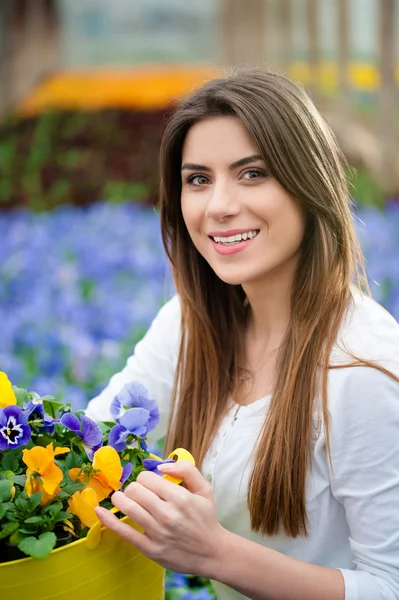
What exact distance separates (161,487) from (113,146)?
6.80m

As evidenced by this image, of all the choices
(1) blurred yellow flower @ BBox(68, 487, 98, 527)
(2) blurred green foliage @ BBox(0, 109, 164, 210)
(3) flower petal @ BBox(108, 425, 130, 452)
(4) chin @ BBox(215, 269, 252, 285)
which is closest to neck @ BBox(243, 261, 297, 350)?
(4) chin @ BBox(215, 269, 252, 285)

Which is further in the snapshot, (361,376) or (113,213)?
(113,213)

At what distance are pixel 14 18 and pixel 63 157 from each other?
3.32m

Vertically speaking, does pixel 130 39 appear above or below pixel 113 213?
above

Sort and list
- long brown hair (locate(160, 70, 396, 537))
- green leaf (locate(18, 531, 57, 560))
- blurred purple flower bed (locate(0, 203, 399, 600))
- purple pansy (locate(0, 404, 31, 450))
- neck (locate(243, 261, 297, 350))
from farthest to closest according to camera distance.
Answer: blurred purple flower bed (locate(0, 203, 399, 600)) < neck (locate(243, 261, 297, 350)) < long brown hair (locate(160, 70, 396, 537)) < purple pansy (locate(0, 404, 31, 450)) < green leaf (locate(18, 531, 57, 560))

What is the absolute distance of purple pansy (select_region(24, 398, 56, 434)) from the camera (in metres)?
1.17

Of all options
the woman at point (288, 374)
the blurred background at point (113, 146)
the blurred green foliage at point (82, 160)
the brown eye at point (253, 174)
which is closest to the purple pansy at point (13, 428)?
the woman at point (288, 374)

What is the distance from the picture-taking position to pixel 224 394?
156 centimetres

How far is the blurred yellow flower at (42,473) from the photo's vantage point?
1082 mm

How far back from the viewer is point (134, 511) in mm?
1090

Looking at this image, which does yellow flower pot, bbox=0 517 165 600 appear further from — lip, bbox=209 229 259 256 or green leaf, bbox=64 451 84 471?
lip, bbox=209 229 259 256

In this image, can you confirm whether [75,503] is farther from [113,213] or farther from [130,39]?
[130,39]

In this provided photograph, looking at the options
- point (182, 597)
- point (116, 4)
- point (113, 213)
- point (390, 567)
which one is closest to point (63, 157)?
point (113, 213)

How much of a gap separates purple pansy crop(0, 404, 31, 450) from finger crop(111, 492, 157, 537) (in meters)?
0.15
